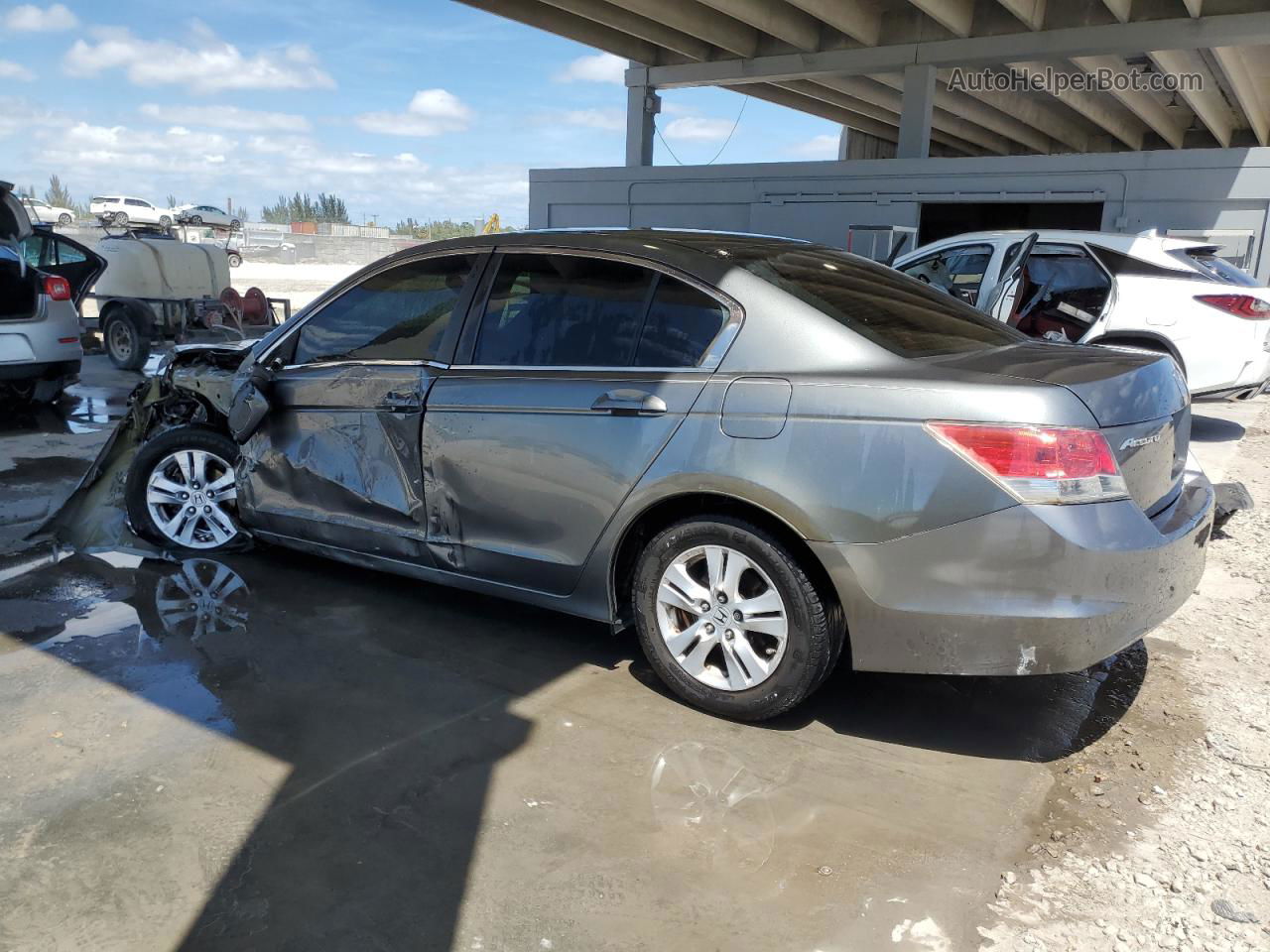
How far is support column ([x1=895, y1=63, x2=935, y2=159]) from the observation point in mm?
18016

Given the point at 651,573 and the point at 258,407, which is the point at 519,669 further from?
the point at 258,407

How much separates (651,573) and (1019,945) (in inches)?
64.0

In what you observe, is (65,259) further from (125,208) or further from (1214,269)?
(125,208)

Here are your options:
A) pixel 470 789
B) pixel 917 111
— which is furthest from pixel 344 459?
pixel 917 111

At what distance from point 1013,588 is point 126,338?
1223cm

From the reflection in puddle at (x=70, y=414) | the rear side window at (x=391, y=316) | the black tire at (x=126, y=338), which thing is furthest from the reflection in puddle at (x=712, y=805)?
the black tire at (x=126, y=338)

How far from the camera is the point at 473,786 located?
9.86 ft

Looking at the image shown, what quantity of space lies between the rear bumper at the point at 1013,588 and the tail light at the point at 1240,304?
5923 mm

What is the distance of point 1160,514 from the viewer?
3.13 meters

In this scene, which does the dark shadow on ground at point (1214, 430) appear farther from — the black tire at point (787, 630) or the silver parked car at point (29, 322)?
the silver parked car at point (29, 322)

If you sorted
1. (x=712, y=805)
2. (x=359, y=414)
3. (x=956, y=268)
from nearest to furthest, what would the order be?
1. (x=712, y=805)
2. (x=359, y=414)
3. (x=956, y=268)

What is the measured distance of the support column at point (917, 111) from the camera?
1802cm

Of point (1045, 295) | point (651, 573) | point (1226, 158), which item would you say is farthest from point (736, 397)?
point (1226, 158)

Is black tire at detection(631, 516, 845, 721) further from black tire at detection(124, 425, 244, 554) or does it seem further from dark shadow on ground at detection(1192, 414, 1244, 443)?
dark shadow on ground at detection(1192, 414, 1244, 443)
